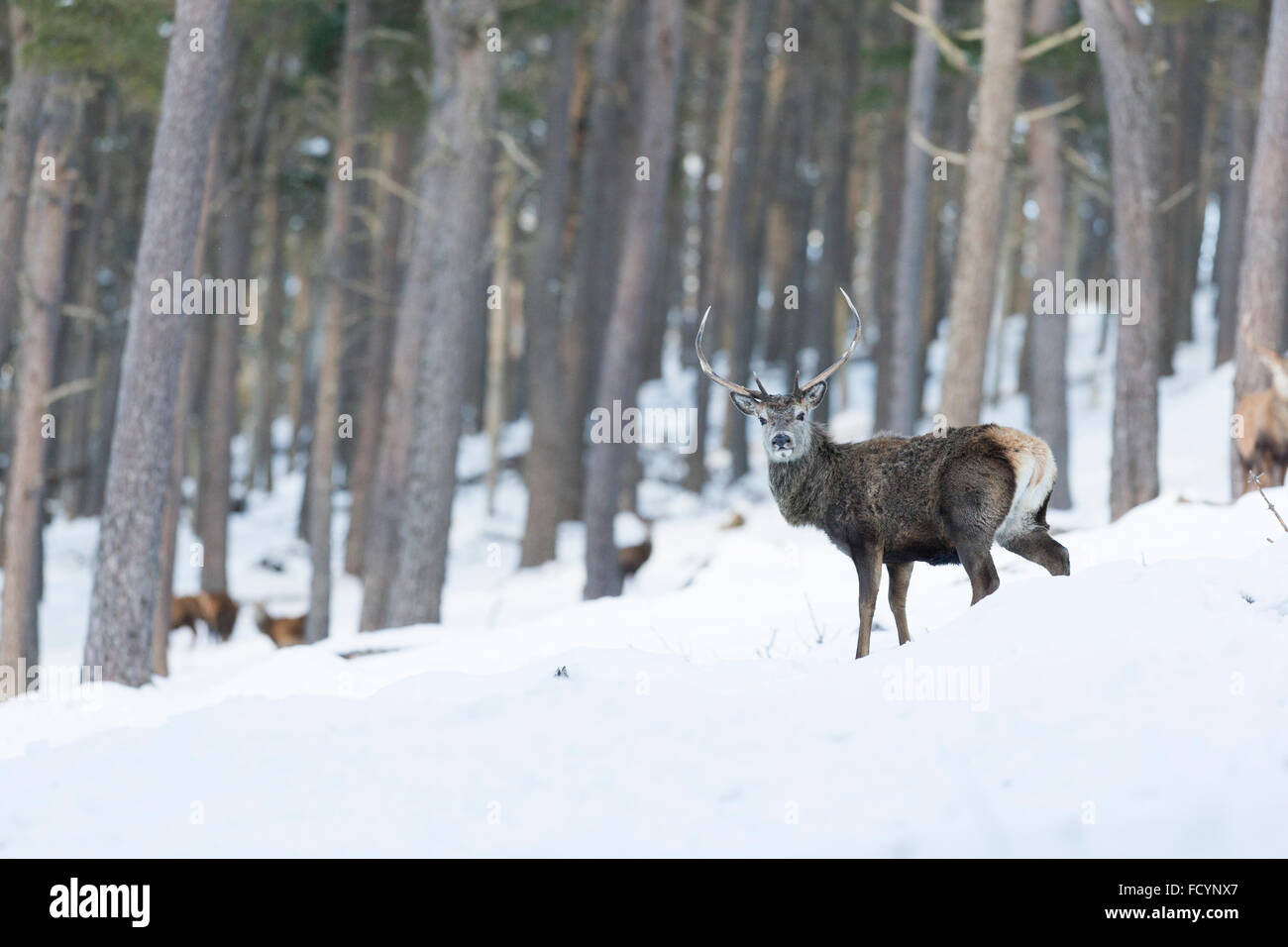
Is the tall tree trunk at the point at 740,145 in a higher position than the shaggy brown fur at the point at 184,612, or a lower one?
higher

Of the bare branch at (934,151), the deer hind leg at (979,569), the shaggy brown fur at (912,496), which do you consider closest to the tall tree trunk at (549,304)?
the bare branch at (934,151)

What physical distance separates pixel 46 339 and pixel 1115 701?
39.5 ft

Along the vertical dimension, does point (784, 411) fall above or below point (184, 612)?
above

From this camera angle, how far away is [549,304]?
18.8 m

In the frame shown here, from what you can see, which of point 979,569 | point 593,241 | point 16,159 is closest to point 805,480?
point 979,569

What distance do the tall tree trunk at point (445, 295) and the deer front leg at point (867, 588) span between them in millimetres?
6419

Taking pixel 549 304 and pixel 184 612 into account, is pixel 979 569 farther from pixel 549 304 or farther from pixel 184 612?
pixel 184 612

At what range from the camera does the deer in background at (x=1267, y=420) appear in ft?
38.2

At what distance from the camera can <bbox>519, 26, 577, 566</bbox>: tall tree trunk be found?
18703 mm

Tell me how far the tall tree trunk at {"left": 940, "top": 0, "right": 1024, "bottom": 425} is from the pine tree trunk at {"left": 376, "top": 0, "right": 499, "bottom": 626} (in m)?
5.04

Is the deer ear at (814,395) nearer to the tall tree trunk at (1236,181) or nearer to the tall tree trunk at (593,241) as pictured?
the tall tree trunk at (593,241)

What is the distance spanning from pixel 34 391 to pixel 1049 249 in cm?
1288

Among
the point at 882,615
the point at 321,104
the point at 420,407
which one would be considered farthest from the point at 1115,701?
the point at 321,104
